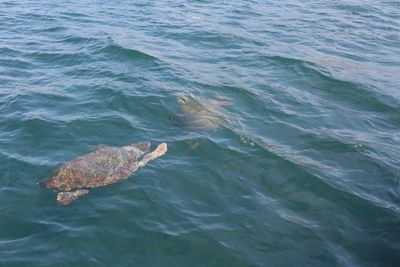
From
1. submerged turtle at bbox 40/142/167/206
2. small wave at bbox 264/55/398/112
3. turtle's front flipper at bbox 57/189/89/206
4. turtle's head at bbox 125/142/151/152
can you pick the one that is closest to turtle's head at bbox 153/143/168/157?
submerged turtle at bbox 40/142/167/206

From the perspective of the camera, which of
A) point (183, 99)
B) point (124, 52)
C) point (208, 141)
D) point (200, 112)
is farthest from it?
point (124, 52)

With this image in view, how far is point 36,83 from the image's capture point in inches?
512

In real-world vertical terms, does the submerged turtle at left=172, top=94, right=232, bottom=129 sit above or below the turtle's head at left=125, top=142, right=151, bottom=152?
above

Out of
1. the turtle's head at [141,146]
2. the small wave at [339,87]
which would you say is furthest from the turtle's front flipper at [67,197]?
the small wave at [339,87]

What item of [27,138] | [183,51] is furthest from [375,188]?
[183,51]

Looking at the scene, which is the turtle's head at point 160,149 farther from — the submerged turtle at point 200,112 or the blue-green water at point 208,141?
the submerged turtle at point 200,112

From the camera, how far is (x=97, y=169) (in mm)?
8641

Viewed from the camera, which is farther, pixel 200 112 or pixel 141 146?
pixel 200 112

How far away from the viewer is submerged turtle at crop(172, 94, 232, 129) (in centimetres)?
1082

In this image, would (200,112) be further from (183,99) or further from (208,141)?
(208,141)

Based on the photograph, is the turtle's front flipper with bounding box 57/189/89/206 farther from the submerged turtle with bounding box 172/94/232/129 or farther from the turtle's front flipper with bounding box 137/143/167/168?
the submerged turtle with bounding box 172/94/232/129

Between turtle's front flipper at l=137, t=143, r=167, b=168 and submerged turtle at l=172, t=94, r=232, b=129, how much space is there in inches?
51.5

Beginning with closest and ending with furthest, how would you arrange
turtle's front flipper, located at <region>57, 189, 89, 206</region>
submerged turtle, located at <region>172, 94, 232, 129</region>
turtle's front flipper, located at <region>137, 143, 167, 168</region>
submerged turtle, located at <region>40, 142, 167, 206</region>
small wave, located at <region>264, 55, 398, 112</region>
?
→ 1. turtle's front flipper, located at <region>57, 189, 89, 206</region>
2. submerged turtle, located at <region>40, 142, 167, 206</region>
3. turtle's front flipper, located at <region>137, 143, 167, 168</region>
4. submerged turtle, located at <region>172, 94, 232, 129</region>
5. small wave, located at <region>264, 55, 398, 112</region>

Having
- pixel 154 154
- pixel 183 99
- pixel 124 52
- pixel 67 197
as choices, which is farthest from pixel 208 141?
pixel 124 52
